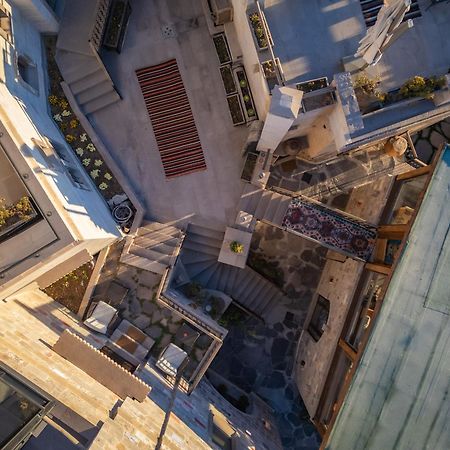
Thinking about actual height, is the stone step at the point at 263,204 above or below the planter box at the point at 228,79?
below

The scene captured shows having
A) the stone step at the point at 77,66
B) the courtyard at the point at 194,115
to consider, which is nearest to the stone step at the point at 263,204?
the courtyard at the point at 194,115

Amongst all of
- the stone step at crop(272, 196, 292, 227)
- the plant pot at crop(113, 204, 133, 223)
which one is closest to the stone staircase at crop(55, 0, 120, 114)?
the plant pot at crop(113, 204, 133, 223)

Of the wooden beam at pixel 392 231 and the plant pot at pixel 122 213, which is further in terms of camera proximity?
the plant pot at pixel 122 213

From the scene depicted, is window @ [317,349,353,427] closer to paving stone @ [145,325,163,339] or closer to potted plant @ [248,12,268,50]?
paving stone @ [145,325,163,339]

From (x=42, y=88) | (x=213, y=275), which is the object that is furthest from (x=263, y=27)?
(x=213, y=275)

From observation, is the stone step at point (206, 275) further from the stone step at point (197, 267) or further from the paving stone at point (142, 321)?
the paving stone at point (142, 321)

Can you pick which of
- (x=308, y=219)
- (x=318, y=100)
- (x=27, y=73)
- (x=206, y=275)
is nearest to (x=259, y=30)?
(x=318, y=100)

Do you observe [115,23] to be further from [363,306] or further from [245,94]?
[363,306]
